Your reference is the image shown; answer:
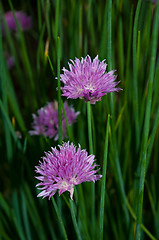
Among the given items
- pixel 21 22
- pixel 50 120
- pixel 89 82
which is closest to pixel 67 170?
pixel 89 82

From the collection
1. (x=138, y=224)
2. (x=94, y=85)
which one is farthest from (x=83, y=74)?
(x=138, y=224)

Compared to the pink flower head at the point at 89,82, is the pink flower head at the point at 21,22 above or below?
above

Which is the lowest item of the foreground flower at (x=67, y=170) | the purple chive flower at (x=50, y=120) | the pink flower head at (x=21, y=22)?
the foreground flower at (x=67, y=170)

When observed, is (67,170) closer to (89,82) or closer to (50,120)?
(89,82)

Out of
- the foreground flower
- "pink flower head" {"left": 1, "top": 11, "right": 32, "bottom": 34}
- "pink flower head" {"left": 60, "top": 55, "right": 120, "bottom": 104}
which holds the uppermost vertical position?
"pink flower head" {"left": 1, "top": 11, "right": 32, "bottom": 34}

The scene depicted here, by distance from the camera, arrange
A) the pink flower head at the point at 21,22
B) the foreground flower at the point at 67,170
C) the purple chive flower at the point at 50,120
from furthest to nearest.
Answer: the pink flower head at the point at 21,22 → the purple chive flower at the point at 50,120 → the foreground flower at the point at 67,170

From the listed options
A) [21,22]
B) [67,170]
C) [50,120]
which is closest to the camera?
[67,170]

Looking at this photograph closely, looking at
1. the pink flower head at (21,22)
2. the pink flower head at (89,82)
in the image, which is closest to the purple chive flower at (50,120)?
the pink flower head at (89,82)

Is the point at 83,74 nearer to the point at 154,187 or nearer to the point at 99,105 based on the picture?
the point at 99,105

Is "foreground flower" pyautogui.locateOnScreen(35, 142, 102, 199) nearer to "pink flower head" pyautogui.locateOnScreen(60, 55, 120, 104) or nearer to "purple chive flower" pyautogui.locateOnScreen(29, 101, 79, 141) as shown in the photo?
"pink flower head" pyautogui.locateOnScreen(60, 55, 120, 104)

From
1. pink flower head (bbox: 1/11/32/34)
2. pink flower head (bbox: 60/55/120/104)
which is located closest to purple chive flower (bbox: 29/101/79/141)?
pink flower head (bbox: 60/55/120/104)

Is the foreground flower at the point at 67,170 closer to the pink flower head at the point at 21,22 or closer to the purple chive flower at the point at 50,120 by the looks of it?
the purple chive flower at the point at 50,120

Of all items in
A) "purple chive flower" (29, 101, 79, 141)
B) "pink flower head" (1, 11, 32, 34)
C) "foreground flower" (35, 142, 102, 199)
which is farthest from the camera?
"pink flower head" (1, 11, 32, 34)
